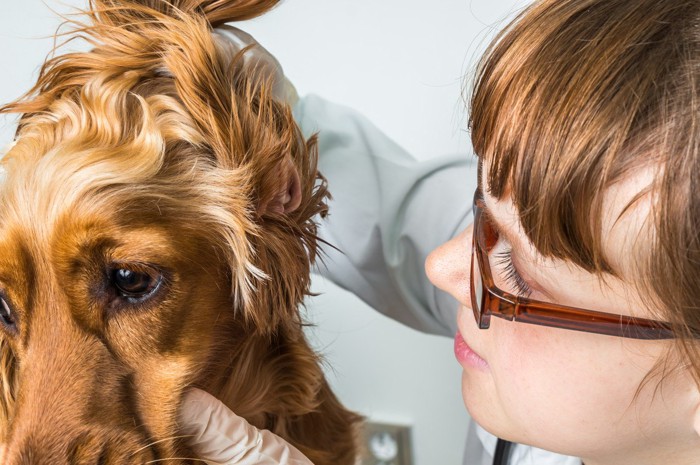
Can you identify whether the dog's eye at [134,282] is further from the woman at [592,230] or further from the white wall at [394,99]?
the white wall at [394,99]

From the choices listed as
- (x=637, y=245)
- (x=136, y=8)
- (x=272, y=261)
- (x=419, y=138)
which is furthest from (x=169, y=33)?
(x=419, y=138)

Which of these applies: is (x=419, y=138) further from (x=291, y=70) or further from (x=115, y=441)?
(x=115, y=441)

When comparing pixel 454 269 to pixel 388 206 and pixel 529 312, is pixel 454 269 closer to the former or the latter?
pixel 529 312

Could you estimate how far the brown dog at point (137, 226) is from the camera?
1.07 metres

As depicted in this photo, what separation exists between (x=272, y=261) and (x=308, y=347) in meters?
0.29

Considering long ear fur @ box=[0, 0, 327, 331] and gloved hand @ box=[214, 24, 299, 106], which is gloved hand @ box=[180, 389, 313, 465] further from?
gloved hand @ box=[214, 24, 299, 106]

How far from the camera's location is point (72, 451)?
1085 mm

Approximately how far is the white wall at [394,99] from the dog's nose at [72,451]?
847 millimetres

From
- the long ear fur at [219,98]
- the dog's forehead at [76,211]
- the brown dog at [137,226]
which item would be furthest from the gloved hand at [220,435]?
the dog's forehead at [76,211]

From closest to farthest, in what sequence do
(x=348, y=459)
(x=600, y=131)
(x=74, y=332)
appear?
1. (x=600, y=131)
2. (x=74, y=332)
3. (x=348, y=459)

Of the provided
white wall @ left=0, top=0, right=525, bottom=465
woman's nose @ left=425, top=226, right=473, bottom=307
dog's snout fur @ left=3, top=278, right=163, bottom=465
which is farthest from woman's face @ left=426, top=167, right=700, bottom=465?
white wall @ left=0, top=0, right=525, bottom=465

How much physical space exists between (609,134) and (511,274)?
0.26 metres

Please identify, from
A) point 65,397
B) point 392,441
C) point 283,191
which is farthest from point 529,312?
point 392,441

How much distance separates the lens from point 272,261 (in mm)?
1216
